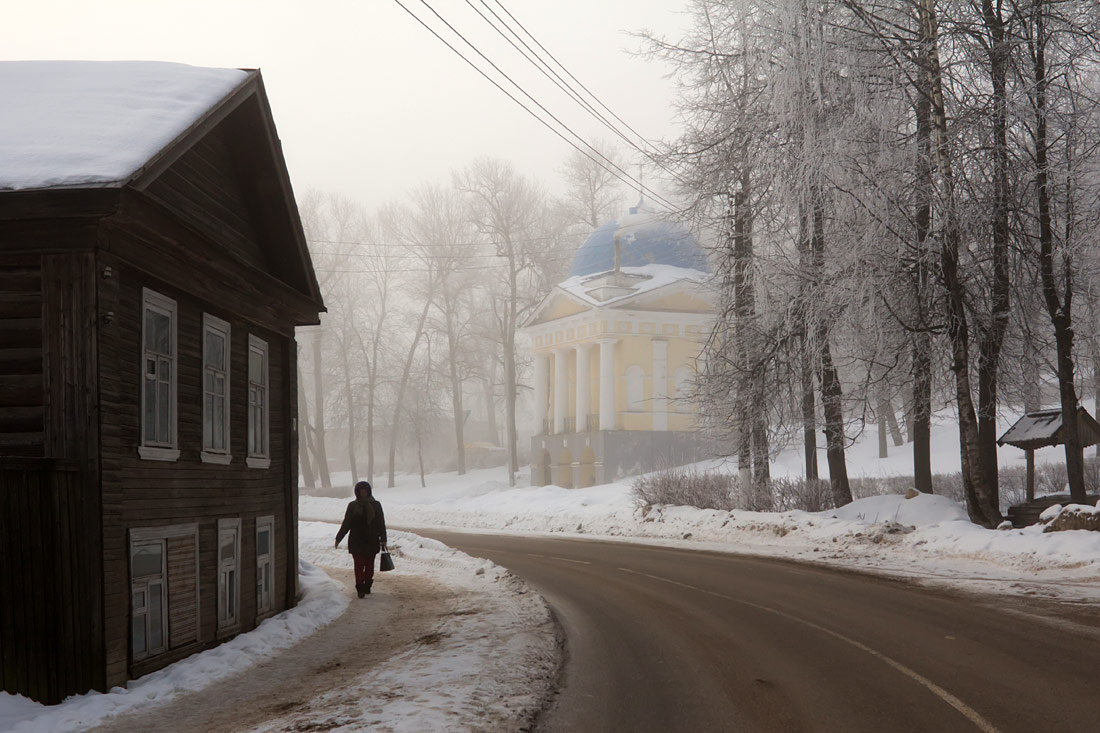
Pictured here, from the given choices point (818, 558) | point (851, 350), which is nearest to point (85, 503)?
point (818, 558)

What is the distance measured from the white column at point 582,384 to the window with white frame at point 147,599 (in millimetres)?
42047

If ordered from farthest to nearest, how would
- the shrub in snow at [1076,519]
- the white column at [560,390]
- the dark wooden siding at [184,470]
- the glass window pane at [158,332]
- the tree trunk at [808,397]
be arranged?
1. the white column at [560,390]
2. the tree trunk at [808,397]
3. the shrub in snow at [1076,519]
4. the glass window pane at [158,332]
5. the dark wooden siding at [184,470]

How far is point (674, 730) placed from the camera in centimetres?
717

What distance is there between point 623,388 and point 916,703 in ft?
144

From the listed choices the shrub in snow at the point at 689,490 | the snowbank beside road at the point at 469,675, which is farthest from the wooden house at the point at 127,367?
the shrub in snow at the point at 689,490

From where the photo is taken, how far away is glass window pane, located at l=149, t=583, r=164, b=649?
10.5m

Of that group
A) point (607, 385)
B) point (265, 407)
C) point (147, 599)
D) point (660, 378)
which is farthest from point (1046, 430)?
point (660, 378)

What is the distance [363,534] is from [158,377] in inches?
224

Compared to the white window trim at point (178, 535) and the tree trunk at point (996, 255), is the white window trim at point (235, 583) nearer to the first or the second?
the white window trim at point (178, 535)

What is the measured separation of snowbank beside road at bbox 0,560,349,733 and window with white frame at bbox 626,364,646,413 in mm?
37158

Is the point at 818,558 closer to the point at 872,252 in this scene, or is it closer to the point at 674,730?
Result: the point at 872,252

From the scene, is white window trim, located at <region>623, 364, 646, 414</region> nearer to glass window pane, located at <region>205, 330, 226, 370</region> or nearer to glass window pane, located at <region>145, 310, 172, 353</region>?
glass window pane, located at <region>205, 330, 226, 370</region>

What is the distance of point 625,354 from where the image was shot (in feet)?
169

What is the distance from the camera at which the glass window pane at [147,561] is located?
33.5 feet
